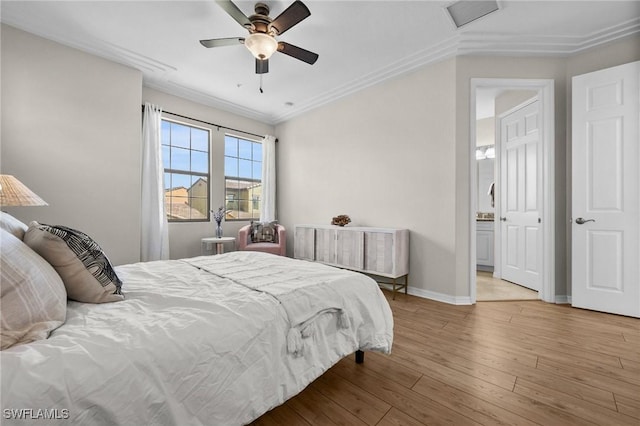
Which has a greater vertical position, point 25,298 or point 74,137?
point 74,137

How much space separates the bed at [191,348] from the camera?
0.72m

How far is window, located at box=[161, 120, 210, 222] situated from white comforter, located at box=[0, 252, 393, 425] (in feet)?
9.66

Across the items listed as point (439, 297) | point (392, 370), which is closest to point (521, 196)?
point (439, 297)

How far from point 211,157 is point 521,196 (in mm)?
4771

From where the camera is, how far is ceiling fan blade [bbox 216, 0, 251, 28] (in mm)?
2002

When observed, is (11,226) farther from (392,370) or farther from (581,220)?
(581,220)

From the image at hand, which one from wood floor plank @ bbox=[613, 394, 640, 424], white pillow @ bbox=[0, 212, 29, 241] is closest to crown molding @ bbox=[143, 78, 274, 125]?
white pillow @ bbox=[0, 212, 29, 241]

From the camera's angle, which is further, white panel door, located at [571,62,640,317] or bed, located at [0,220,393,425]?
white panel door, located at [571,62,640,317]

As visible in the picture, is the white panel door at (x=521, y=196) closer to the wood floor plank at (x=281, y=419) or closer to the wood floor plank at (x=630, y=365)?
the wood floor plank at (x=630, y=365)

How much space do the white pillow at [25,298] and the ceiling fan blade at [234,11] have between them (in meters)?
1.97

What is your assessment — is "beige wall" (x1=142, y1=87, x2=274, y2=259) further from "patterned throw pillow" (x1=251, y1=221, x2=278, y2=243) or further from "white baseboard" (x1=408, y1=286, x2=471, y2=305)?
"white baseboard" (x1=408, y1=286, x2=471, y2=305)

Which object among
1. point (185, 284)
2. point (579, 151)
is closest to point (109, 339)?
point (185, 284)

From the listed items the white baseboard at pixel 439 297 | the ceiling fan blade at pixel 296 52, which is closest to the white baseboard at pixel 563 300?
the white baseboard at pixel 439 297

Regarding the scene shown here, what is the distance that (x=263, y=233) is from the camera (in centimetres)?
456
